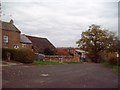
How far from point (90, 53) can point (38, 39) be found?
50.3ft

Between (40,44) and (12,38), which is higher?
(12,38)

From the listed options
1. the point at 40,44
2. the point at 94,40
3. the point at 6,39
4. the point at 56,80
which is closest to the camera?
the point at 56,80

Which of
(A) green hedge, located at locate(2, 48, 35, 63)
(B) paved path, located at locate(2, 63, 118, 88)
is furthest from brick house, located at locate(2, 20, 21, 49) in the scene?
(B) paved path, located at locate(2, 63, 118, 88)

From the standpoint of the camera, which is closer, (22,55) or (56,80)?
(56,80)

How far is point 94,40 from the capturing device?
76062mm

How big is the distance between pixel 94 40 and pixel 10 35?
31287 millimetres

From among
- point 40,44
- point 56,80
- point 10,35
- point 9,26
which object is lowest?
point 56,80

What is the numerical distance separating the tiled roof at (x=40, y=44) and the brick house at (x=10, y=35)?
12.6 meters

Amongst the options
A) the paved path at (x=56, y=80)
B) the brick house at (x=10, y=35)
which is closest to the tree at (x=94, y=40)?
the brick house at (x=10, y=35)

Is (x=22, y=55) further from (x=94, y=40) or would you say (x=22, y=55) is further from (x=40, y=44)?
(x=94, y=40)

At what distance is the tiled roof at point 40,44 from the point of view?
67.8m

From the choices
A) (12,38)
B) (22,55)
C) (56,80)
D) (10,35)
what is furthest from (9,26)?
(56,80)

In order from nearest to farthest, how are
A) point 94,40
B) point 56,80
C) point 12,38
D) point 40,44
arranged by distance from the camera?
point 56,80 < point 12,38 < point 40,44 < point 94,40

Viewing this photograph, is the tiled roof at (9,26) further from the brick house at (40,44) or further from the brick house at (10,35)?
the brick house at (40,44)
